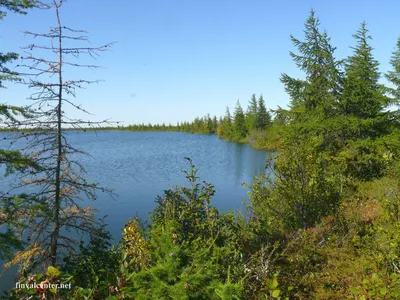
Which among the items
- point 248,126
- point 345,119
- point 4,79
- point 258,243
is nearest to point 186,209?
point 258,243

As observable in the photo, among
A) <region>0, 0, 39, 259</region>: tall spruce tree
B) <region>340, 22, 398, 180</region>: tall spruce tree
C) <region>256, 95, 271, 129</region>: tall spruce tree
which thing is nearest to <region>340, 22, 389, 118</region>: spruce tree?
<region>340, 22, 398, 180</region>: tall spruce tree

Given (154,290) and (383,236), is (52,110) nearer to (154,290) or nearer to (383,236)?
(154,290)

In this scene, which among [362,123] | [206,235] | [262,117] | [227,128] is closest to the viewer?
[206,235]

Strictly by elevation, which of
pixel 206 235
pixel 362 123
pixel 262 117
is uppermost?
pixel 262 117

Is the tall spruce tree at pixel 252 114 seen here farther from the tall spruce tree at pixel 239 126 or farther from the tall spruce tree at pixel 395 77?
the tall spruce tree at pixel 395 77

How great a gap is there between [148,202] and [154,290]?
59.1 ft

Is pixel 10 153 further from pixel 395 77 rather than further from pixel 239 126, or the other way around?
pixel 239 126

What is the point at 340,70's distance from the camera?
58.8 feet

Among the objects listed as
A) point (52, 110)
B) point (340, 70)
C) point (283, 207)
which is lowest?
point (283, 207)

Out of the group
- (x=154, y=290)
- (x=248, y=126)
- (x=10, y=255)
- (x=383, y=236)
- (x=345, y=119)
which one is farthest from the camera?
(x=248, y=126)

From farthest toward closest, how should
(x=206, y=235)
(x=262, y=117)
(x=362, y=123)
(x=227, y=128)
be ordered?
1. (x=227, y=128)
2. (x=262, y=117)
3. (x=362, y=123)
4. (x=206, y=235)

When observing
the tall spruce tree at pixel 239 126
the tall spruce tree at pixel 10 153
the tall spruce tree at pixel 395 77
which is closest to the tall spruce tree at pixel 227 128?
the tall spruce tree at pixel 239 126

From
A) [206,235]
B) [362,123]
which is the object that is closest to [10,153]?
[206,235]

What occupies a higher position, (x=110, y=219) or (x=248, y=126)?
(x=248, y=126)
